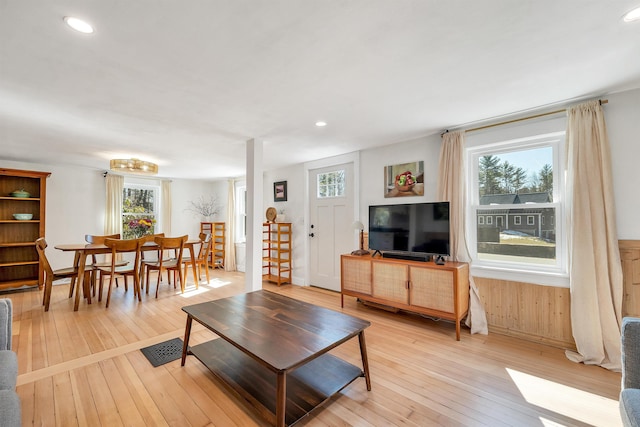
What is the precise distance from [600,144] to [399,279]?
7.06ft

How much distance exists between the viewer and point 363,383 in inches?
77.0

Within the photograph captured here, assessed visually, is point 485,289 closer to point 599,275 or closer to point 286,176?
point 599,275

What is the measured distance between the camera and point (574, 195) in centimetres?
235

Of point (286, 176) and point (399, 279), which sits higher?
point (286, 176)

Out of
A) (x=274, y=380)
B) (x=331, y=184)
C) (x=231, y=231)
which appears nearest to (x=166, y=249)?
(x=231, y=231)

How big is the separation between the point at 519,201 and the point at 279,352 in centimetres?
281

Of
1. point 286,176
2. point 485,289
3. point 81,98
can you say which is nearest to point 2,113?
point 81,98

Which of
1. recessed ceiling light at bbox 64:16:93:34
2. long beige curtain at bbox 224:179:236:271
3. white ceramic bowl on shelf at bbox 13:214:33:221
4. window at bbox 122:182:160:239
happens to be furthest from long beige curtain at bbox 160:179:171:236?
recessed ceiling light at bbox 64:16:93:34

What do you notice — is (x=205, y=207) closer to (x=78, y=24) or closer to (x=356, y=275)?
(x=356, y=275)

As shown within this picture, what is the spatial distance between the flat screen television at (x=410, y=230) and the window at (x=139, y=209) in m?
4.89

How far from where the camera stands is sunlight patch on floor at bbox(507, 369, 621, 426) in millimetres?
1599

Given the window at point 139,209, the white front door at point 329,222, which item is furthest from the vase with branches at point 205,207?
the white front door at point 329,222

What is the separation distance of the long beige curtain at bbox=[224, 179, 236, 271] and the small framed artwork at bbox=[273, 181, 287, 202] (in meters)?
1.36

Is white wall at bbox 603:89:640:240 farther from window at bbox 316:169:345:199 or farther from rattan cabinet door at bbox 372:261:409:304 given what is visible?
window at bbox 316:169:345:199
